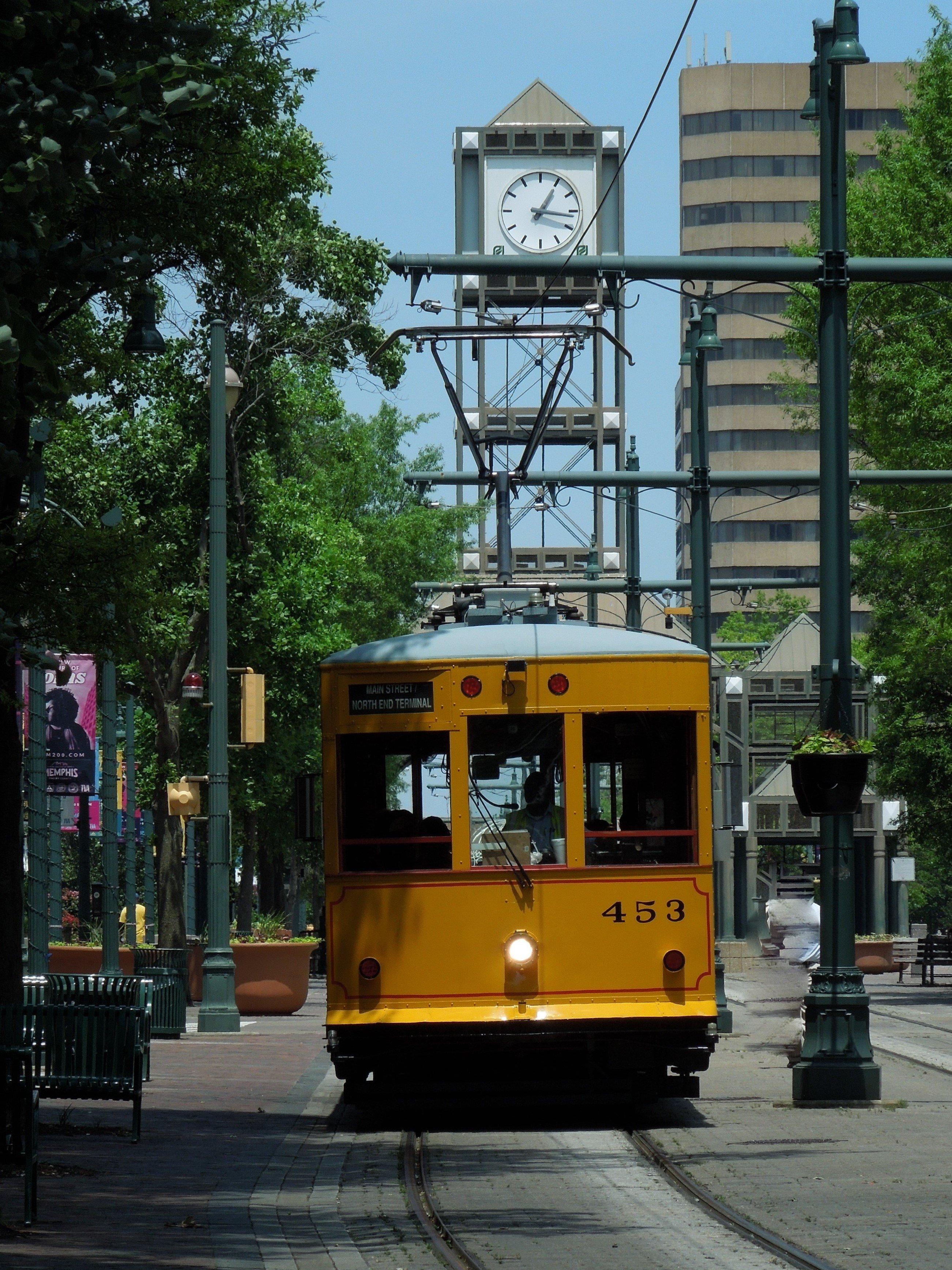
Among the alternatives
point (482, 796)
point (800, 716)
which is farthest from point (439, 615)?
point (800, 716)

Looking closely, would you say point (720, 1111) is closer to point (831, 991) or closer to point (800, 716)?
point (831, 991)

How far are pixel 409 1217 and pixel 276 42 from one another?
8824 mm

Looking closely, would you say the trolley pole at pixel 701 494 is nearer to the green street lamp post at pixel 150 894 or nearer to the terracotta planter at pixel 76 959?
the terracotta planter at pixel 76 959

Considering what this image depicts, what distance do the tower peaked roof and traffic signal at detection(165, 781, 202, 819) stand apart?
55923 mm

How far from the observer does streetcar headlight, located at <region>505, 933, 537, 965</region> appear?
1371 cm

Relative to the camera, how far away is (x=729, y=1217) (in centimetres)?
970

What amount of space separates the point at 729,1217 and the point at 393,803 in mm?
5052

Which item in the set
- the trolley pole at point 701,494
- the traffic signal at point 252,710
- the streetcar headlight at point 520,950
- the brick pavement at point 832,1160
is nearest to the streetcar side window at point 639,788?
the streetcar headlight at point 520,950

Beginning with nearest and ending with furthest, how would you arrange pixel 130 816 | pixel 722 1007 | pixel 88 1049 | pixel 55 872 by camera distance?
pixel 88 1049 → pixel 722 1007 → pixel 130 816 → pixel 55 872

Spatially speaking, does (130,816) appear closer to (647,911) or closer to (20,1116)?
(647,911)

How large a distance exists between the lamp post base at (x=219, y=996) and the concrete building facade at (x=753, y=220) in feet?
265

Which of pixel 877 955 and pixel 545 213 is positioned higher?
pixel 545 213

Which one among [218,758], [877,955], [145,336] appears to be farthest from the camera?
[877,955]

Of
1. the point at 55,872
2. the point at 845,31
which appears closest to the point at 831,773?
the point at 845,31
